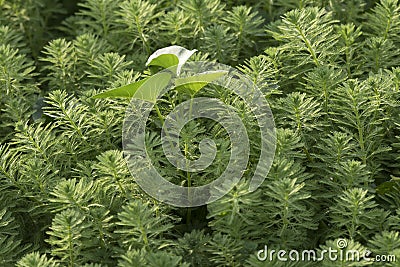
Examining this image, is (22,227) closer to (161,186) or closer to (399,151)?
(161,186)

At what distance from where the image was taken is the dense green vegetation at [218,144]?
1206 millimetres

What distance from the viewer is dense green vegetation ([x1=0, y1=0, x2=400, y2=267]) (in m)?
1.21

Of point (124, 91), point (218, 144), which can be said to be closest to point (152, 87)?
point (124, 91)

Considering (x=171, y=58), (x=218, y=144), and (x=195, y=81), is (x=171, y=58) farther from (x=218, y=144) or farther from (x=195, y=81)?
(x=218, y=144)

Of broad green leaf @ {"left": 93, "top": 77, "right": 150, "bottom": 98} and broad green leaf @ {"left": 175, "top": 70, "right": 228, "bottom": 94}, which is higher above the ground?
broad green leaf @ {"left": 175, "top": 70, "right": 228, "bottom": 94}

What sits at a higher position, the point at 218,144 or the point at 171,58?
the point at 171,58

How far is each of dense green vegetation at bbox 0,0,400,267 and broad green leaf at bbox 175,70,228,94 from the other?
8 centimetres

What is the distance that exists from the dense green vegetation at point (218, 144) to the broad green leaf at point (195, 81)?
0.08 m

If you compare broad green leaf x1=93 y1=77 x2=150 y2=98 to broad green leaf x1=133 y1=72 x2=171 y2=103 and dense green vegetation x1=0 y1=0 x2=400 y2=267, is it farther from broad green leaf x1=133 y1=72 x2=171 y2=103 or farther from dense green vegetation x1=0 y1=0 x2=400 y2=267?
dense green vegetation x1=0 y1=0 x2=400 y2=267

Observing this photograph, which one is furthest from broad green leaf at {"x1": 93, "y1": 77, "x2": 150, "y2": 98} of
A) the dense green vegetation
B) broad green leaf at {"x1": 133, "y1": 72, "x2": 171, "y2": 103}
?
the dense green vegetation

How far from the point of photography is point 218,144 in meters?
1.31

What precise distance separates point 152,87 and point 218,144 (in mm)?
177

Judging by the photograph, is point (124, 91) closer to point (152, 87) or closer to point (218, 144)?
point (152, 87)

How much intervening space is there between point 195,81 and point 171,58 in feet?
0.24
